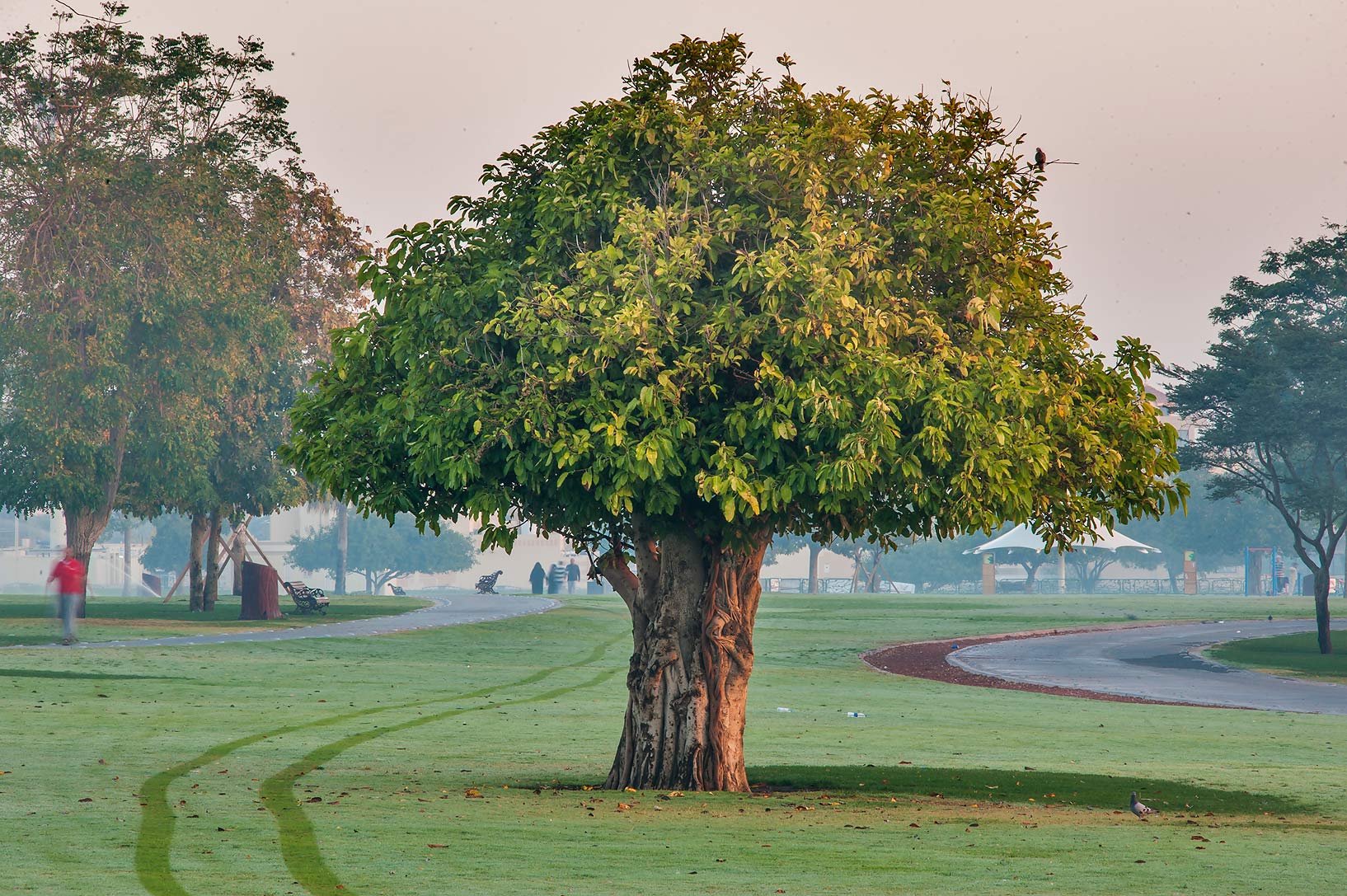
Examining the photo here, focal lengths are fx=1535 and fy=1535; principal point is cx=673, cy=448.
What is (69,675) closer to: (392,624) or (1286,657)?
(392,624)

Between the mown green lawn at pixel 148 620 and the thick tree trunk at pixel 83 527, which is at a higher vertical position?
the thick tree trunk at pixel 83 527

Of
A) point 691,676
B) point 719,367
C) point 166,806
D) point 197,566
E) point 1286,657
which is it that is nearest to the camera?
point 166,806

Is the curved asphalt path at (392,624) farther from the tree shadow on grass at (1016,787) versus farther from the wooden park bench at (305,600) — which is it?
the tree shadow on grass at (1016,787)

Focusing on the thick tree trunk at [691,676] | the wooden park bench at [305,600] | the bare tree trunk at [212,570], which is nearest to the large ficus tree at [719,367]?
the thick tree trunk at [691,676]

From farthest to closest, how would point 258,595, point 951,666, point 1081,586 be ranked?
point 1081,586, point 258,595, point 951,666

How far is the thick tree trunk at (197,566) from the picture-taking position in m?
51.7

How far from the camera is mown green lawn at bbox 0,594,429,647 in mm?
36438

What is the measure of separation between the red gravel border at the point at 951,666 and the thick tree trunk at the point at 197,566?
2392 centimetres

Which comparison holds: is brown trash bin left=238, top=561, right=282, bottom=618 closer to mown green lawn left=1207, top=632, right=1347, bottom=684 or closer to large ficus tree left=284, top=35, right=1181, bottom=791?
mown green lawn left=1207, top=632, right=1347, bottom=684

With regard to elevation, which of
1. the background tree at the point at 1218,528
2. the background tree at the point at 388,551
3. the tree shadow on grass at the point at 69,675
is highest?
the background tree at the point at 1218,528

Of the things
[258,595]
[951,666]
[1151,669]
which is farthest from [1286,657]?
[258,595]

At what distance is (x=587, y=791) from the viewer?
1426cm

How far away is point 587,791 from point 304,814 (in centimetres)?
299

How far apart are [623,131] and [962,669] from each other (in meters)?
23.8
